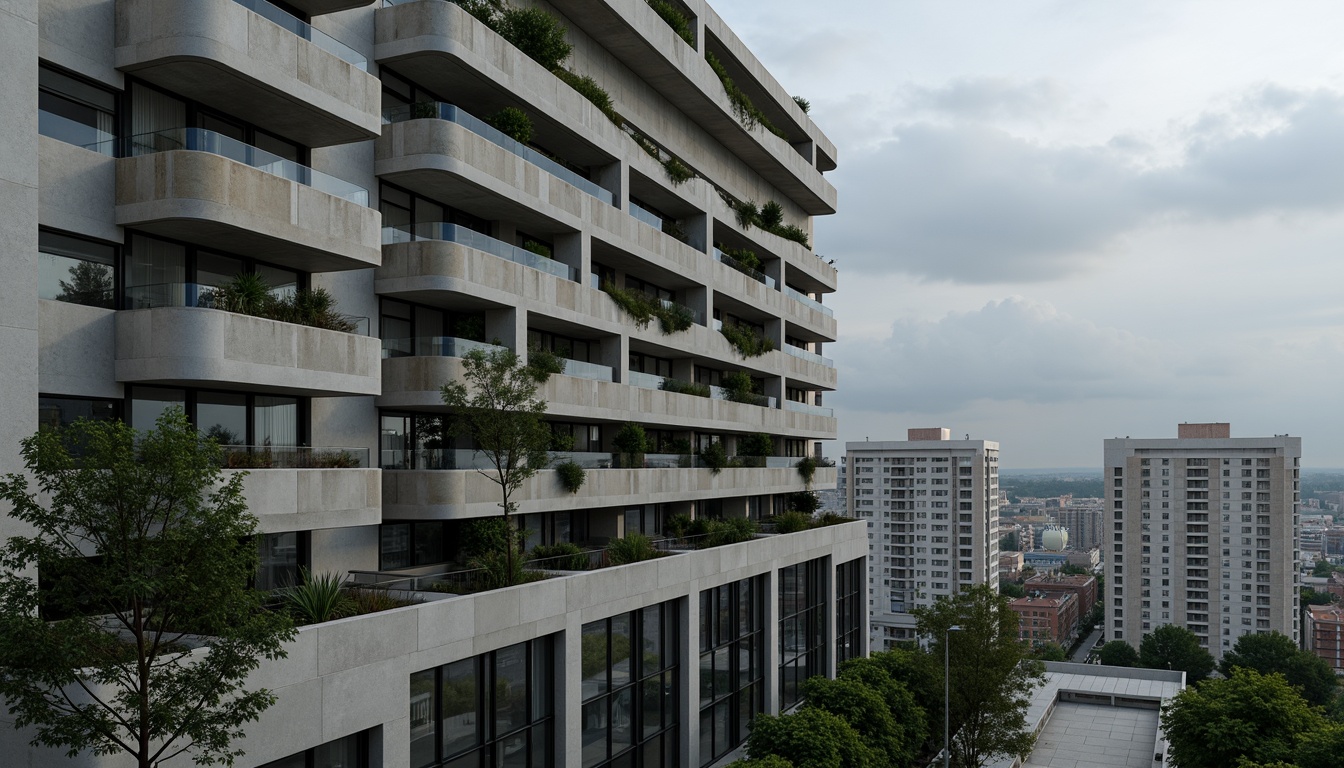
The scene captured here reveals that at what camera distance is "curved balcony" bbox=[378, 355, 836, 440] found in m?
25.4

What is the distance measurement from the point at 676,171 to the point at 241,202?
22.2 m

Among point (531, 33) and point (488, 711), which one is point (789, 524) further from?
point (531, 33)

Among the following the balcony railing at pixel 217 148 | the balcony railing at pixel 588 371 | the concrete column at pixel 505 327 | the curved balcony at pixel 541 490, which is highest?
the balcony railing at pixel 217 148

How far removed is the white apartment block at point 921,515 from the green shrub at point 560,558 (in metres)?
122

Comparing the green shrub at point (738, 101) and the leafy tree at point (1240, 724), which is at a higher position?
the green shrub at point (738, 101)

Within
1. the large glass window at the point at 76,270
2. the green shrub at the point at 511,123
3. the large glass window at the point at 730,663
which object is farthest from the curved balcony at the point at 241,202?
the large glass window at the point at 730,663

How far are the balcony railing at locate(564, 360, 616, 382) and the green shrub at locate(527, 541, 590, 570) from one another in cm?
564

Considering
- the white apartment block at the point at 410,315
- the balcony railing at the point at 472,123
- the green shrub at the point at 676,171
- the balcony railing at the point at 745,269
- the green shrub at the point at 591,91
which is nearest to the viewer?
the white apartment block at the point at 410,315

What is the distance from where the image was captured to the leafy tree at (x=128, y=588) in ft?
40.8

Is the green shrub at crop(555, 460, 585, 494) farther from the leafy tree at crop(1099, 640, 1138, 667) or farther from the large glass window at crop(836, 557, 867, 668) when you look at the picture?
the leafy tree at crop(1099, 640, 1138, 667)

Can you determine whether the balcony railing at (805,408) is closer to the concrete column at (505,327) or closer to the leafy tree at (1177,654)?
the concrete column at (505,327)

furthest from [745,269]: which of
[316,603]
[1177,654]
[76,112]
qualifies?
[1177,654]

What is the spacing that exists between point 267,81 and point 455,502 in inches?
433

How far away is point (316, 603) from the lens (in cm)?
1856
